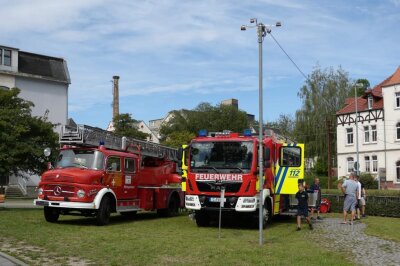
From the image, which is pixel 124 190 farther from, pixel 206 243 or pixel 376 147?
pixel 376 147

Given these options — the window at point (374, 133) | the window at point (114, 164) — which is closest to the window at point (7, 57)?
the window at point (114, 164)

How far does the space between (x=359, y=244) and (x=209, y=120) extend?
2958 inches

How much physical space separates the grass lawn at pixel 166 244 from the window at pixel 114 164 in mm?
1910

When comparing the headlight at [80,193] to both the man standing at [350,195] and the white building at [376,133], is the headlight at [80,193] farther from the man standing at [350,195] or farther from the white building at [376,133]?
the white building at [376,133]

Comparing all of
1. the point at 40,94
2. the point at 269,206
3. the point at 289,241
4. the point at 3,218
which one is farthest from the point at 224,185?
the point at 40,94

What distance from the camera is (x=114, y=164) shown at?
17250 mm

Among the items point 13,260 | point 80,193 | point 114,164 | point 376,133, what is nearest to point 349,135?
point 376,133

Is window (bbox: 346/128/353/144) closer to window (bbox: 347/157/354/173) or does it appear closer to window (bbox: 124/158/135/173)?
window (bbox: 347/157/354/173)

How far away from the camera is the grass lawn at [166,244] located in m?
9.77

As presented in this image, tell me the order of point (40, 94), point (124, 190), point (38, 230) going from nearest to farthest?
point (38, 230) → point (124, 190) → point (40, 94)

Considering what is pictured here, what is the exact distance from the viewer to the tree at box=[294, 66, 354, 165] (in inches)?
2200

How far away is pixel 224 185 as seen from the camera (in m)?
15.5

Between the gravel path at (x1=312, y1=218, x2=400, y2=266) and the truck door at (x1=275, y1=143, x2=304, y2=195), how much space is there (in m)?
1.67

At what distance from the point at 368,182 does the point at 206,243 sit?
39.7m
